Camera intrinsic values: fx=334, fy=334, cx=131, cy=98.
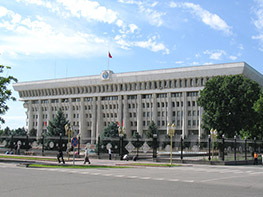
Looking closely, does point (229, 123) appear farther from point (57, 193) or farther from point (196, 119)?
point (196, 119)

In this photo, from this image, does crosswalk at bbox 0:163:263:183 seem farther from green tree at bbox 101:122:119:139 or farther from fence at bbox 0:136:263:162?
green tree at bbox 101:122:119:139

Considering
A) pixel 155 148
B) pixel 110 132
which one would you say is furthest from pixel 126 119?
pixel 155 148

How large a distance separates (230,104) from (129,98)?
55536mm

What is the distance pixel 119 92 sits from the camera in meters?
98.9

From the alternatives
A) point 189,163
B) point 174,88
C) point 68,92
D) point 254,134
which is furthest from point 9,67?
point 68,92

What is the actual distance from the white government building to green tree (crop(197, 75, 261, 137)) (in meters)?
35.1

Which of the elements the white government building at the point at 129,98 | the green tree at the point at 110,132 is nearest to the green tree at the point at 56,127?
the green tree at the point at 110,132

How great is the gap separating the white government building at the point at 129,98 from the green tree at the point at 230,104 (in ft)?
115

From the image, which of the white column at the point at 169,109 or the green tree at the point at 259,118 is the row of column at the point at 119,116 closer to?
the white column at the point at 169,109

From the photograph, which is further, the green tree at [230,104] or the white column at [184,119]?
the white column at [184,119]

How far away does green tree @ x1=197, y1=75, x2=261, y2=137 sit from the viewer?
45094 mm

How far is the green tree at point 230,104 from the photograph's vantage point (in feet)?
148

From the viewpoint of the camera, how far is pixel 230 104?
148ft

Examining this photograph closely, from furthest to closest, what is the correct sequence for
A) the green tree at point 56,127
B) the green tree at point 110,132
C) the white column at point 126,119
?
1. the white column at point 126,119
2. the green tree at point 110,132
3. the green tree at point 56,127
